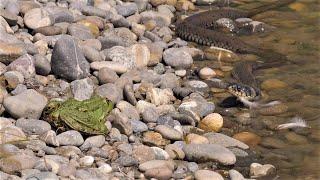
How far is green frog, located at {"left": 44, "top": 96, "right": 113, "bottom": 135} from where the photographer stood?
8.76m

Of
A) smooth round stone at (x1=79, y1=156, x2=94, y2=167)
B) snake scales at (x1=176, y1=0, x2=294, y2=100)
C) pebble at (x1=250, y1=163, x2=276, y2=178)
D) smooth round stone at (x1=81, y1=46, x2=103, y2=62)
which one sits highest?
smooth round stone at (x1=81, y1=46, x2=103, y2=62)

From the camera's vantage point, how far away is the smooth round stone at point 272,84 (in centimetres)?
1218

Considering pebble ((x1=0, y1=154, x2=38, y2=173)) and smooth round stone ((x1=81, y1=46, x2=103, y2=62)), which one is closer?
pebble ((x1=0, y1=154, x2=38, y2=173))

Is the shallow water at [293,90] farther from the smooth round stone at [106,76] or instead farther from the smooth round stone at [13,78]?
the smooth round stone at [13,78]

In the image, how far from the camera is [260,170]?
29.7 feet

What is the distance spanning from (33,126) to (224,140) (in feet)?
8.54

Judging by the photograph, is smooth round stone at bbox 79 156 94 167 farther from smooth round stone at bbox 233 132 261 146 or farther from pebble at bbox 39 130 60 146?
smooth round stone at bbox 233 132 261 146

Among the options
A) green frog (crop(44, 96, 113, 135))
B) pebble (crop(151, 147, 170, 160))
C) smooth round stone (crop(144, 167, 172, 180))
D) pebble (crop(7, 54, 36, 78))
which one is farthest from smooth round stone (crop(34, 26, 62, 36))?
smooth round stone (crop(144, 167, 172, 180))

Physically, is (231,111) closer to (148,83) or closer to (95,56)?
(148,83)

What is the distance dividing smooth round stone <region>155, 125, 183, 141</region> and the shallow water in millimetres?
1112

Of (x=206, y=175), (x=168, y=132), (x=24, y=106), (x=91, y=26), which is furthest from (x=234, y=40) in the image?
(x=24, y=106)

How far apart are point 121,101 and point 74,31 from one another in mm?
2480

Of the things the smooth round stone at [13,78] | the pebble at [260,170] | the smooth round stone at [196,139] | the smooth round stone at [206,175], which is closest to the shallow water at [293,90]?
the pebble at [260,170]

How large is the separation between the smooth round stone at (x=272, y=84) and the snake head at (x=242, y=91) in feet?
2.20
